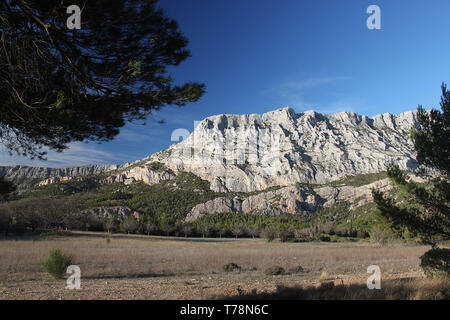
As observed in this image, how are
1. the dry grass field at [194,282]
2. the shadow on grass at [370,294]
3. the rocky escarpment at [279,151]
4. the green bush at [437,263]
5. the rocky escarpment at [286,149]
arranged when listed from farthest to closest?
the rocky escarpment at [279,151] → the rocky escarpment at [286,149] → the green bush at [437,263] → the dry grass field at [194,282] → the shadow on grass at [370,294]

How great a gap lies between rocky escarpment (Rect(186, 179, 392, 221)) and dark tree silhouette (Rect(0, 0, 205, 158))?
3477 inches

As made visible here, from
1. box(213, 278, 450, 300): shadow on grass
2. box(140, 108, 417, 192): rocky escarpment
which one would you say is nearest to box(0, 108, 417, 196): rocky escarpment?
box(140, 108, 417, 192): rocky escarpment

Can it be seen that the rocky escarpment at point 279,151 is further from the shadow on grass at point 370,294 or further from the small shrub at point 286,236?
the shadow on grass at point 370,294

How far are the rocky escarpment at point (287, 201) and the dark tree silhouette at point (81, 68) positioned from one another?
3477 inches

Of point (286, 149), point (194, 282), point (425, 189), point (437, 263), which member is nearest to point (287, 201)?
point (286, 149)

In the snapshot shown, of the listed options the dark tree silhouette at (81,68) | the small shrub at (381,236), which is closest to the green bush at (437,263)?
the dark tree silhouette at (81,68)

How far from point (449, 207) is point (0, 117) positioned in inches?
537

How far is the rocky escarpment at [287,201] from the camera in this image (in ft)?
308

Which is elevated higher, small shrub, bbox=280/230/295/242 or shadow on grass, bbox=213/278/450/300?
shadow on grass, bbox=213/278/450/300

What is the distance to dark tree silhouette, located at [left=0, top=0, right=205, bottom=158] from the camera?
506cm

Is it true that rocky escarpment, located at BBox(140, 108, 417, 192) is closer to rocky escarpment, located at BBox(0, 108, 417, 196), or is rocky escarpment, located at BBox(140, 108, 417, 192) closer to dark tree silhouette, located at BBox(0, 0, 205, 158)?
rocky escarpment, located at BBox(0, 108, 417, 196)

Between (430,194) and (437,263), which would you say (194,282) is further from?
(430,194)

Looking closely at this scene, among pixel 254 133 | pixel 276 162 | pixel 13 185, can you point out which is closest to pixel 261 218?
pixel 276 162

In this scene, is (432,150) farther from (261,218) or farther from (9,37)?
(261,218)
